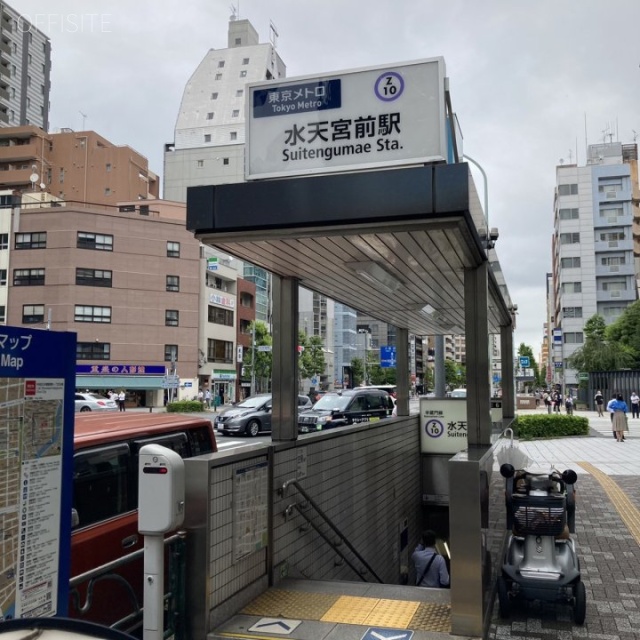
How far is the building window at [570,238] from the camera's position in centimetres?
7011

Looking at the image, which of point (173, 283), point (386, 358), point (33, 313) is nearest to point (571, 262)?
point (386, 358)

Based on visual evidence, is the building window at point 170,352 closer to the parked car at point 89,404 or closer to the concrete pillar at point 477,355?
the parked car at point 89,404

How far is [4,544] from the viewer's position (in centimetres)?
253

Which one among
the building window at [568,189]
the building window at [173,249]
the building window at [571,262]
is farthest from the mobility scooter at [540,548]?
the building window at [568,189]

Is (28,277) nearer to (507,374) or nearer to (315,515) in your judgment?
(507,374)

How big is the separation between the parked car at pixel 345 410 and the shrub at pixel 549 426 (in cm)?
514

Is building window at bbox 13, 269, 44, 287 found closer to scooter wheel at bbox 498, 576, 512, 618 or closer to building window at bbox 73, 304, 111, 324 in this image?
building window at bbox 73, 304, 111, 324

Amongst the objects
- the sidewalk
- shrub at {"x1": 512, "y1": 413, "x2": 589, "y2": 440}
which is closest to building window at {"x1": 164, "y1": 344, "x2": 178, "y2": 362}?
shrub at {"x1": 512, "y1": 413, "x2": 589, "y2": 440}

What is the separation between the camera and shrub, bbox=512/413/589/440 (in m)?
24.2

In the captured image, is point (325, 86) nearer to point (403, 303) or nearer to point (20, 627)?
point (403, 303)

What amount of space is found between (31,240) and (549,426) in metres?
41.8

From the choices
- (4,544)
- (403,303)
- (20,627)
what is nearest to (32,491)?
(4,544)

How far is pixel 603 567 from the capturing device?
646cm

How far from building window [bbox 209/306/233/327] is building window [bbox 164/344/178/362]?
16.8 feet
